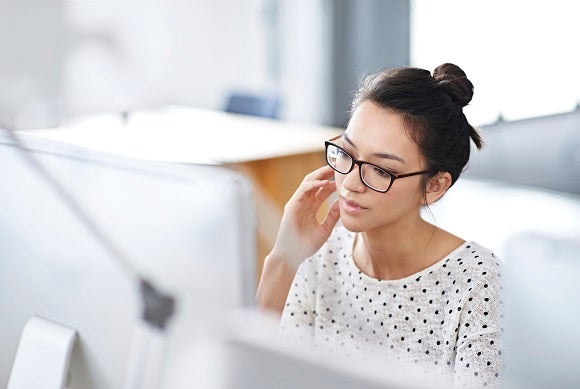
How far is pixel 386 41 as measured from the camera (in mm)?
1222

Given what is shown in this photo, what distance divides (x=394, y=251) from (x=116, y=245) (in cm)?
32

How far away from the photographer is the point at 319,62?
53.2 inches

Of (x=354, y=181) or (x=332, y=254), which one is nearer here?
(x=354, y=181)

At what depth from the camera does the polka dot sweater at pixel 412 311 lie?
1.00 m

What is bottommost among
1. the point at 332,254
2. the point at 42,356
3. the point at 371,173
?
the point at 42,356

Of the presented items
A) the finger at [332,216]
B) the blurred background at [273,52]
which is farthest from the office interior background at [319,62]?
the finger at [332,216]

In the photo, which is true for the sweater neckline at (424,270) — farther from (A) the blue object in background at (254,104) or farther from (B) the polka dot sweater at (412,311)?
(A) the blue object in background at (254,104)

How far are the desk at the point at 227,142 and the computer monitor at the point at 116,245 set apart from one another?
0.09 m

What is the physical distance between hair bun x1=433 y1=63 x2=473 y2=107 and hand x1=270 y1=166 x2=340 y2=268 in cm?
17

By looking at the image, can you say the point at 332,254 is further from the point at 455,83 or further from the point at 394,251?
the point at 455,83

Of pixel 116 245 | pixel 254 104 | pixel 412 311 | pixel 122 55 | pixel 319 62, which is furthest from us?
pixel 122 55

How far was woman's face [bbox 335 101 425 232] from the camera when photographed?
100cm

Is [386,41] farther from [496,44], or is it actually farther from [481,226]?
[481,226]

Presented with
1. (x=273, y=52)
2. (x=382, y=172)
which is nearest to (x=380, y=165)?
(x=382, y=172)
